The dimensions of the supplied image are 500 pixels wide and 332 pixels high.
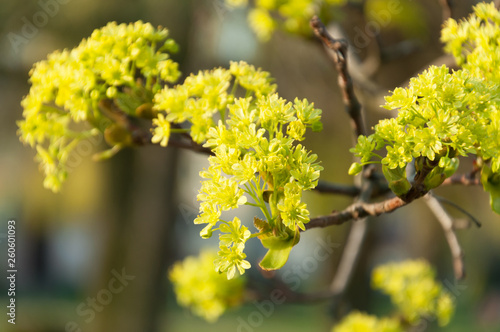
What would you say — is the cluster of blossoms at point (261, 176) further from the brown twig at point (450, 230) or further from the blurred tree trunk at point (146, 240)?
the blurred tree trunk at point (146, 240)

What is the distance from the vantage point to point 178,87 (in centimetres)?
117

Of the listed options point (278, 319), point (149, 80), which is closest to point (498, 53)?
point (149, 80)

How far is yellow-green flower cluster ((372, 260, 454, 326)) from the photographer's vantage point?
210cm

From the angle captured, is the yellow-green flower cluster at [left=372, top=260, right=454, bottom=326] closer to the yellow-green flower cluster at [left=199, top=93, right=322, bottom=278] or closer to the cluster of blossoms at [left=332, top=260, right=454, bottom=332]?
the cluster of blossoms at [left=332, top=260, right=454, bottom=332]

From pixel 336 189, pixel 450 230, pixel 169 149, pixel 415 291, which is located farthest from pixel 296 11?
pixel 169 149

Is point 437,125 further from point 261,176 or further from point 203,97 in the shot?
point 203,97

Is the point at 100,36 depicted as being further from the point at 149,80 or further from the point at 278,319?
the point at 278,319

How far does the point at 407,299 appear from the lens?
216 cm

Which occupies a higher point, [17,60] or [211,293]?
[17,60]

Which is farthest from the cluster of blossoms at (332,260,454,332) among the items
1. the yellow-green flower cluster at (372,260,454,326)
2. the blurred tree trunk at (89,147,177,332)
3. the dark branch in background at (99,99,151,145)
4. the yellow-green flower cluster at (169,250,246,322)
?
the blurred tree trunk at (89,147,177,332)

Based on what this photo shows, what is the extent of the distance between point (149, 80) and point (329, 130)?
16.8 ft

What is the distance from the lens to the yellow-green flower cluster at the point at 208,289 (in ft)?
6.91

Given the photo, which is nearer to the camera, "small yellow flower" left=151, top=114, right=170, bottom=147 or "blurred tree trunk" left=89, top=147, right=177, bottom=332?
"small yellow flower" left=151, top=114, right=170, bottom=147

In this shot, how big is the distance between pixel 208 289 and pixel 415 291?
2.69 ft
